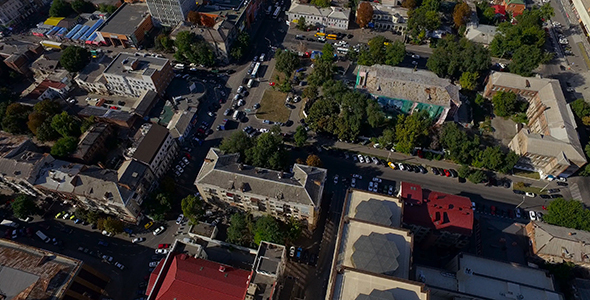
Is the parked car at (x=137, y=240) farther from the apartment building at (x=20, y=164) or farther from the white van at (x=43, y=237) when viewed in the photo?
the apartment building at (x=20, y=164)

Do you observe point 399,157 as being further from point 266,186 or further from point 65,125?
point 65,125

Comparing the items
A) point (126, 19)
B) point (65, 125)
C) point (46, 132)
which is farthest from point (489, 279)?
point (126, 19)

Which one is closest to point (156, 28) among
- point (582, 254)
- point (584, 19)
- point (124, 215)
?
point (124, 215)

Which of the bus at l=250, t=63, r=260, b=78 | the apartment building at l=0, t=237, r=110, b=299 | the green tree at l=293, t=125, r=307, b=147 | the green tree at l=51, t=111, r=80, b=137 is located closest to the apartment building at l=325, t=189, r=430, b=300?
the green tree at l=293, t=125, r=307, b=147

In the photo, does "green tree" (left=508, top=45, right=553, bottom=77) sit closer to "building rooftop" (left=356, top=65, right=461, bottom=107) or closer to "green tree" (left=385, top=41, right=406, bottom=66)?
"building rooftop" (left=356, top=65, right=461, bottom=107)

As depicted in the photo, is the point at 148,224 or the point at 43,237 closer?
the point at 43,237
